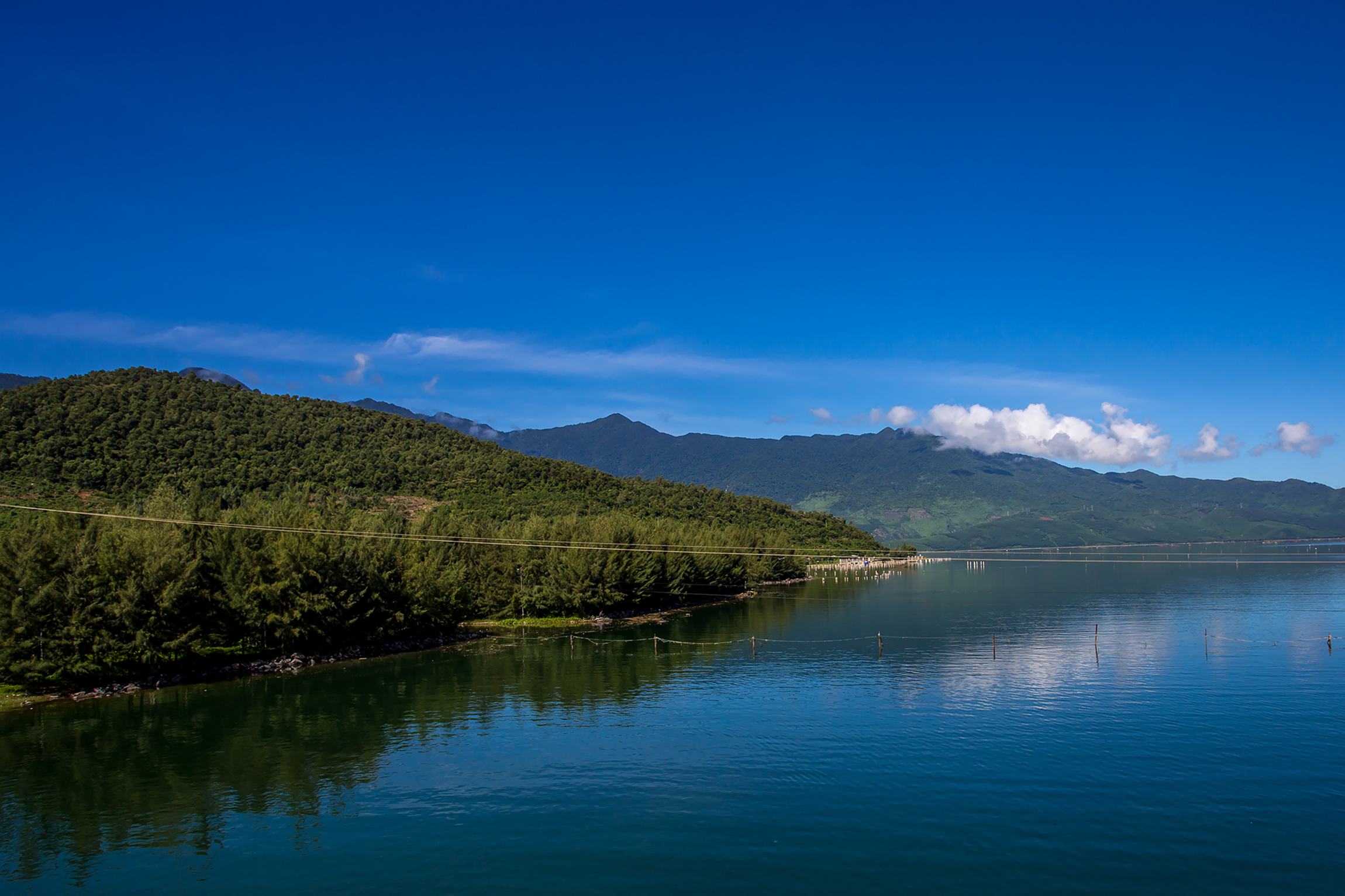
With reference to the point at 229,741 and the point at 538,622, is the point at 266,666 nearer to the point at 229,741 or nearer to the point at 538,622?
the point at 229,741

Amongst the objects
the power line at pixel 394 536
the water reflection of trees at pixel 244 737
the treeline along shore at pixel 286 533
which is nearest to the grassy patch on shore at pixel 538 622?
the treeline along shore at pixel 286 533

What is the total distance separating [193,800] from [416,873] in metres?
13.0

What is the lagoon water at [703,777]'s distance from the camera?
26000 mm

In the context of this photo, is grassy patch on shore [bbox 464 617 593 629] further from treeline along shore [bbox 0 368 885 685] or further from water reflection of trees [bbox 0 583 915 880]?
water reflection of trees [bbox 0 583 915 880]

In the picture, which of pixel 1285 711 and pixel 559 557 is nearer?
pixel 1285 711

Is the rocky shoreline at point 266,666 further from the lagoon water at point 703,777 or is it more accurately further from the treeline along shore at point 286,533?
the lagoon water at point 703,777

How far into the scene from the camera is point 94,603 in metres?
46.8

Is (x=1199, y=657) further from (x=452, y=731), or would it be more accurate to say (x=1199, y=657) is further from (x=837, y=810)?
(x=452, y=731)

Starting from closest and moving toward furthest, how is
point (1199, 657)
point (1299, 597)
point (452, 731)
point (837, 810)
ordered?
point (837, 810) → point (452, 731) → point (1199, 657) → point (1299, 597)

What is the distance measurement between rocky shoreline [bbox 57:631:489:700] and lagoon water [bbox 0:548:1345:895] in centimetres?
208

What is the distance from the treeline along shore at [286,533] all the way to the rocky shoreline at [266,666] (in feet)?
2.96

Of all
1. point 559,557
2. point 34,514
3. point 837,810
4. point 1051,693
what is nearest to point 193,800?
point 837,810

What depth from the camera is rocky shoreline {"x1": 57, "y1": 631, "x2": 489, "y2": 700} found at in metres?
49.0

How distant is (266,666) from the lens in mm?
56438
